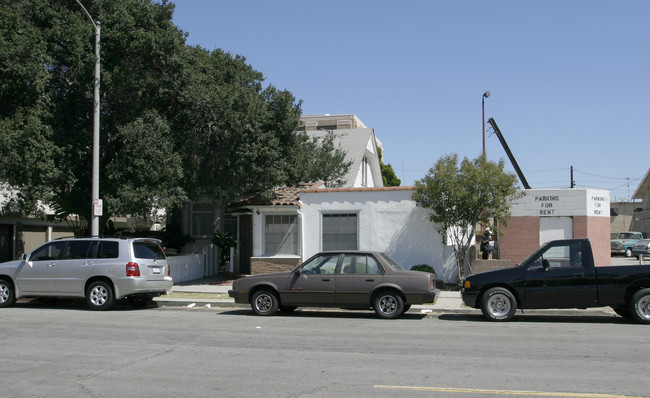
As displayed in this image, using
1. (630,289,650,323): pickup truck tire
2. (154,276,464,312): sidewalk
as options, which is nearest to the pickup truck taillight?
(154,276,464,312): sidewalk

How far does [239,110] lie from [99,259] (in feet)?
24.6

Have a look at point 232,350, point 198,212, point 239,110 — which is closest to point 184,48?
point 239,110

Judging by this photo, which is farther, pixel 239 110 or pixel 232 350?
pixel 239 110

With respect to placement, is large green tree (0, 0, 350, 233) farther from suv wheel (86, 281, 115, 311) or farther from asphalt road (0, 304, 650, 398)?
asphalt road (0, 304, 650, 398)

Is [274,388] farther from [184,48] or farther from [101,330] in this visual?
[184,48]

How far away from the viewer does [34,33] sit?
17.7 metres

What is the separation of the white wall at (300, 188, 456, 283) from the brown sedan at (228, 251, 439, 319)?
22.4 ft

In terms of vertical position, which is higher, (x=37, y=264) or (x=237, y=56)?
(x=237, y=56)

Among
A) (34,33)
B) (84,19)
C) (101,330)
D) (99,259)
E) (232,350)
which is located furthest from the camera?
(84,19)

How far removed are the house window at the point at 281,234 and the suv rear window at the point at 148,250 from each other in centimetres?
650

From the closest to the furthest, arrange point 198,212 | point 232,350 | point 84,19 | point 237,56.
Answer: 1. point 232,350
2. point 84,19
3. point 237,56
4. point 198,212

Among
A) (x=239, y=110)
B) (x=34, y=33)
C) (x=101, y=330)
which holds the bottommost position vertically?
(x=101, y=330)

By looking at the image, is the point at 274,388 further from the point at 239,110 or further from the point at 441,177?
the point at 239,110

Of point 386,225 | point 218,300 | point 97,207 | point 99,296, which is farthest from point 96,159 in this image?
point 386,225
